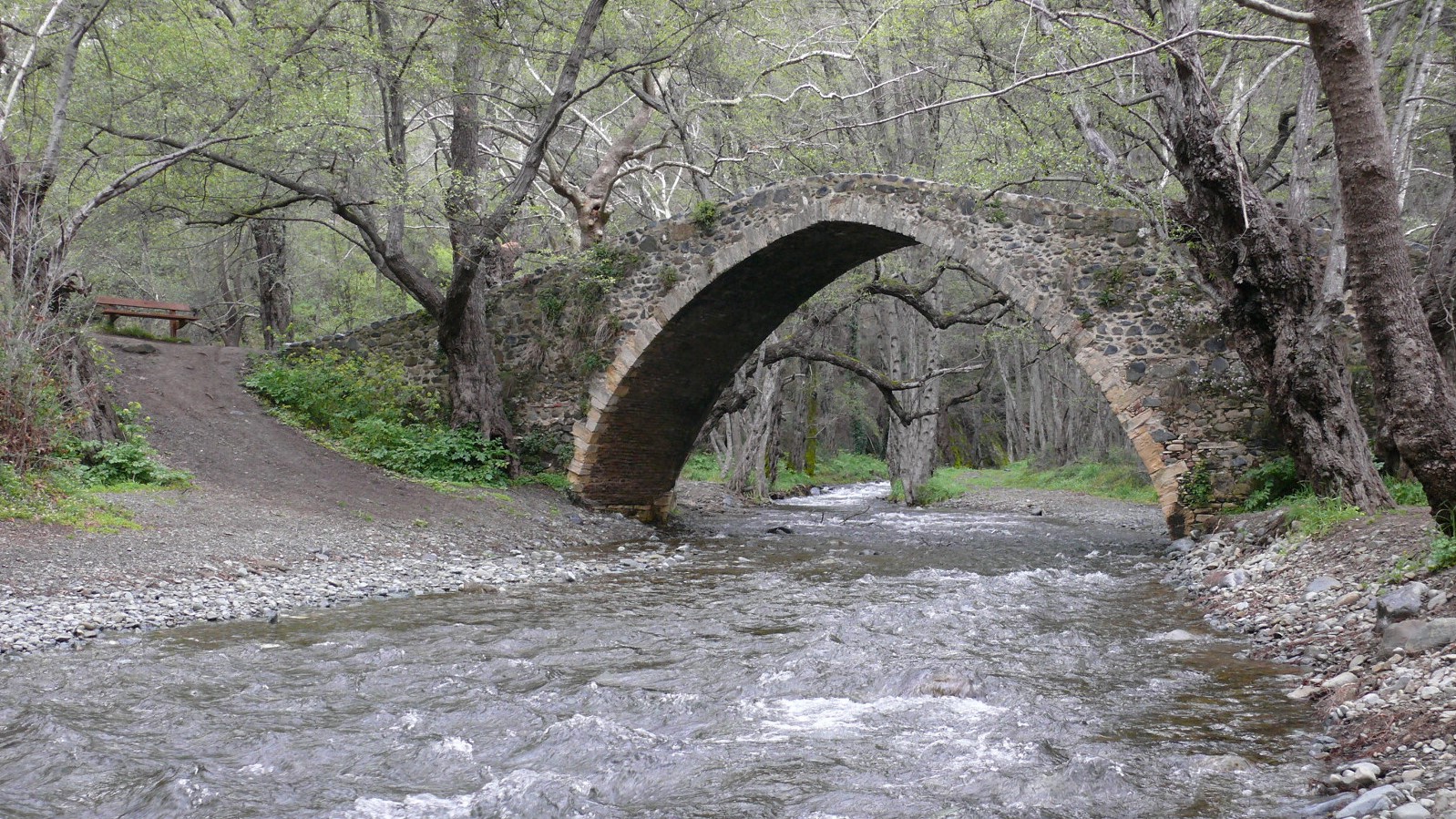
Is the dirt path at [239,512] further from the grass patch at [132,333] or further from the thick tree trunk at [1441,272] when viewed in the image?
the thick tree trunk at [1441,272]

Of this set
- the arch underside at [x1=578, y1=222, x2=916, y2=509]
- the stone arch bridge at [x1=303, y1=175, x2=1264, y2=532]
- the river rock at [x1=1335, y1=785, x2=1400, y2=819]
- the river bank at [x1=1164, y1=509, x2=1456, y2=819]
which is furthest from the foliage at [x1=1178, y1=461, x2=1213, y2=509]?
the river rock at [x1=1335, y1=785, x2=1400, y2=819]

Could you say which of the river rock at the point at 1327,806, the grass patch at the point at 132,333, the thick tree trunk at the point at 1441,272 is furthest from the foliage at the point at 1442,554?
the grass patch at the point at 132,333

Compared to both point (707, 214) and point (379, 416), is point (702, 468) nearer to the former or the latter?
point (379, 416)

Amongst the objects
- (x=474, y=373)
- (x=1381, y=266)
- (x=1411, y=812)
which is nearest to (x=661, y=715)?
(x=1411, y=812)

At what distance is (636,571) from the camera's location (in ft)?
30.9

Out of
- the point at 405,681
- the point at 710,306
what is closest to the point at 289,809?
the point at 405,681

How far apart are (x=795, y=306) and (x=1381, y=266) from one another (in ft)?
31.4

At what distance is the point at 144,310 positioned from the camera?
1532cm

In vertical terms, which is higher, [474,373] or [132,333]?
[132,333]

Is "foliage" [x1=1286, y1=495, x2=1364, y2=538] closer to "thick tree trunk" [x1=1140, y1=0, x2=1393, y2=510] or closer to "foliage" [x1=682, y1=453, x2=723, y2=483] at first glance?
"thick tree trunk" [x1=1140, y1=0, x2=1393, y2=510]

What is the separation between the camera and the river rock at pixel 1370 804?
9.57 ft

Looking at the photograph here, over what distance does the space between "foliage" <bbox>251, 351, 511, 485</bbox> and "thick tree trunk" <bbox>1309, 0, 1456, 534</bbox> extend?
31.9 feet

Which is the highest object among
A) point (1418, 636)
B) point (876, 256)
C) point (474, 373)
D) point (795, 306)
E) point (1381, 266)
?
point (876, 256)

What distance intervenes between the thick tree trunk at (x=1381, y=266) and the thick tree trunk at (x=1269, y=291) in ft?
11.2
